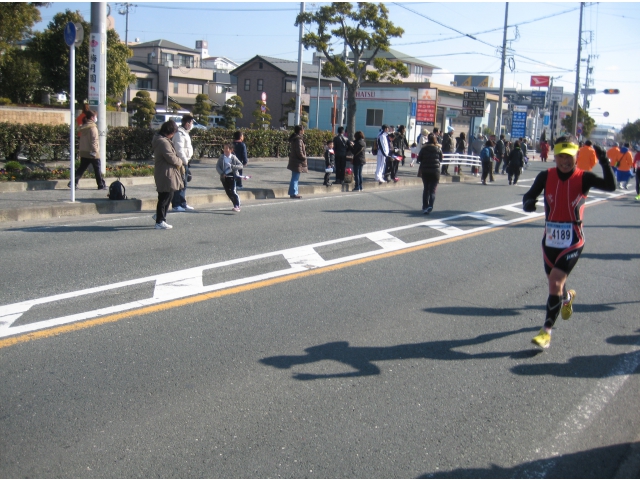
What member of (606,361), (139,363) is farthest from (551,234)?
(139,363)

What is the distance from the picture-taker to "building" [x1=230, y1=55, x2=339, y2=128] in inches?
2340

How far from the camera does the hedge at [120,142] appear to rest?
1594 centimetres

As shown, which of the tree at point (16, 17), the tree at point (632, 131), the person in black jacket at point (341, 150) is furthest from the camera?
the tree at point (632, 131)

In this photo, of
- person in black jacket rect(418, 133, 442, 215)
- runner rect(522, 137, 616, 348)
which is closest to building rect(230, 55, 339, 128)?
person in black jacket rect(418, 133, 442, 215)

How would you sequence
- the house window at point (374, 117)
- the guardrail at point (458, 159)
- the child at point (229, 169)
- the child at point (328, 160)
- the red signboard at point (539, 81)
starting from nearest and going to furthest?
the child at point (229, 169) → the child at point (328, 160) → the guardrail at point (458, 159) → the house window at point (374, 117) → the red signboard at point (539, 81)

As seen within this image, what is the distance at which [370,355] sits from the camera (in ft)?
17.6

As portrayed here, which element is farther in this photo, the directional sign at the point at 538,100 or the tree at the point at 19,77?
the directional sign at the point at 538,100

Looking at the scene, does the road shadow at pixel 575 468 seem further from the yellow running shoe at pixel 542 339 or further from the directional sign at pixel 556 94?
the directional sign at pixel 556 94

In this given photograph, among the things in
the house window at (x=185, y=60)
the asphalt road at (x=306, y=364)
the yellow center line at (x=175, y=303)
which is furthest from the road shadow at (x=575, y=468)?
the house window at (x=185, y=60)

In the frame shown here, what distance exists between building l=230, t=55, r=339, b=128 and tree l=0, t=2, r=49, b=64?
1587 inches

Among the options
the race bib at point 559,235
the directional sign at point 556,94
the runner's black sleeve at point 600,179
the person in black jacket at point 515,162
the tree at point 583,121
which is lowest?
the race bib at point 559,235

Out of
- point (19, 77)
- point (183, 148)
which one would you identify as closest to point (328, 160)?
point (183, 148)

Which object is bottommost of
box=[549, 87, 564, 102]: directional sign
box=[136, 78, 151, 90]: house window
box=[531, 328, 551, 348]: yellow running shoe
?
box=[531, 328, 551, 348]: yellow running shoe

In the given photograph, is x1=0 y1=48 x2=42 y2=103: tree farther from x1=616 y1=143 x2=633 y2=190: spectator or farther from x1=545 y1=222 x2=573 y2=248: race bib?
x1=545 y1=222 x2=573 y2=248: race bib
